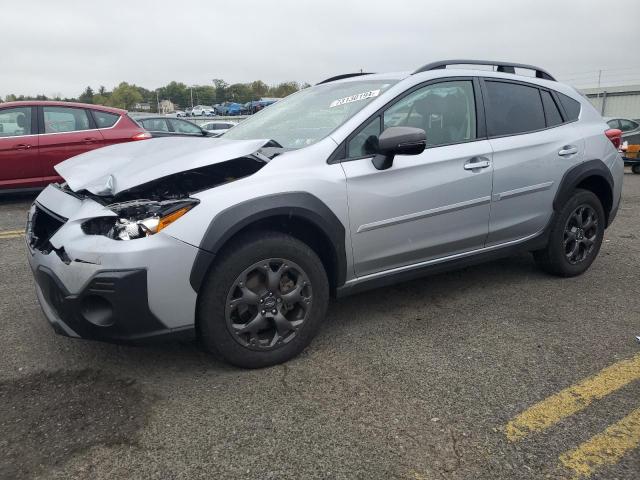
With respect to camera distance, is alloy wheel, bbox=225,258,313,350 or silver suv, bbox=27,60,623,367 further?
alloy wheel, bbox=225,258,313,350

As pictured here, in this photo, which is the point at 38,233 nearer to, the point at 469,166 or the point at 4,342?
the point at 4,342

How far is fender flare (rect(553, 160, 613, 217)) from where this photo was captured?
13.0 ft

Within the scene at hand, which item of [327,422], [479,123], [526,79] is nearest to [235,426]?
[327,422]

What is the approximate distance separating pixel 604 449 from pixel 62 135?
7.65 m

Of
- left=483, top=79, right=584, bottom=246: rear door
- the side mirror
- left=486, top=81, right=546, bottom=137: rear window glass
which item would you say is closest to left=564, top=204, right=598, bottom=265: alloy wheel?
left=483, top=79, right=584, bottom=246: rear door

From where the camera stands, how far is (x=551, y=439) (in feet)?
7.24

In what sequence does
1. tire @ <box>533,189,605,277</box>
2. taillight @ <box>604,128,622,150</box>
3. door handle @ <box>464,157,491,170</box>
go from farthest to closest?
taillight @ <box>604,128,622,150</box>, tire @ <box>533,189,605,277</box>, door handle @ <box>464,157,491,170</box>

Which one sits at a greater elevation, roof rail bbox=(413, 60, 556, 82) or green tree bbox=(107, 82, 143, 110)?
green tree bbox=(107, 82, 143, 110)

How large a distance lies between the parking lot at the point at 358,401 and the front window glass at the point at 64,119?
470cm

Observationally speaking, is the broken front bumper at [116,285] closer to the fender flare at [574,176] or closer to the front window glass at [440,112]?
the front window glass at [440,112]

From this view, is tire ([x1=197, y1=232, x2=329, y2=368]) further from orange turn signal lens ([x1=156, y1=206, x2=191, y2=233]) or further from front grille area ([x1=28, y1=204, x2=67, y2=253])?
front grille area ([x1=28, y1=204, x2=67, y2=253])

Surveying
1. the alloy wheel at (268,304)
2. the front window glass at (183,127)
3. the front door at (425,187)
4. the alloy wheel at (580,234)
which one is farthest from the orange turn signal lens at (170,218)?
the front window glass at (183,127)

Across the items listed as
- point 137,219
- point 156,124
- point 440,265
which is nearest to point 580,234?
point 440,265

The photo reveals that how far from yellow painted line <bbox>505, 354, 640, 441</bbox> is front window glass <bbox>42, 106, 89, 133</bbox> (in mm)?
7398
